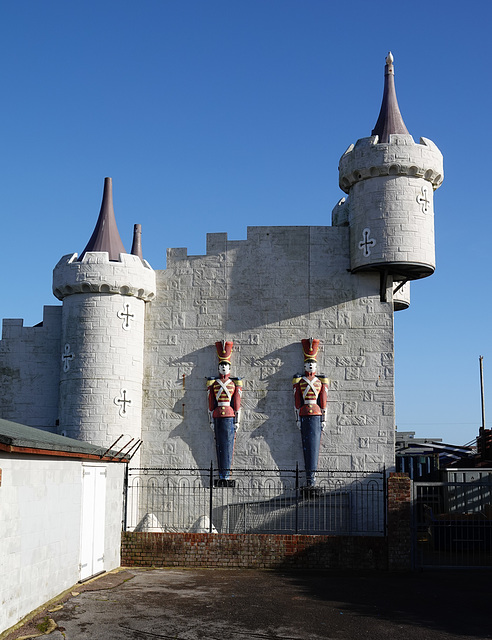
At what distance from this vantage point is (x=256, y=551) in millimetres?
18125

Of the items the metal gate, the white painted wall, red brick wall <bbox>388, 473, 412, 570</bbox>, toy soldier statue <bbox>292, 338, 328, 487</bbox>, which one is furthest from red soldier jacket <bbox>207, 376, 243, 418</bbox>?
the white painted wall

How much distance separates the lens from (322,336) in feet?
76.0

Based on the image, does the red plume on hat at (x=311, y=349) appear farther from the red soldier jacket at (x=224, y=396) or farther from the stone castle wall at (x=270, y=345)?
the red soldier jacket at (x=224, y=396)

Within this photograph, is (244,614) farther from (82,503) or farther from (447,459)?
(447,459)

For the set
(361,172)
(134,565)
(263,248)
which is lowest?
(134,565)

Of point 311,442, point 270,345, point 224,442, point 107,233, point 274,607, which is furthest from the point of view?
point 107,233

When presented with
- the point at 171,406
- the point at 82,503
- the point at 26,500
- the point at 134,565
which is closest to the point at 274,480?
the point at 171,406

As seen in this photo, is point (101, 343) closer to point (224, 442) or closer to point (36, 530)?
point (224, 442)

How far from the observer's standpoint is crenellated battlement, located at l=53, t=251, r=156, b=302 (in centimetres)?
2300

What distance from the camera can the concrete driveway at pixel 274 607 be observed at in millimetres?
11203

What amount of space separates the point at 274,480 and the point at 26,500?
1181cm

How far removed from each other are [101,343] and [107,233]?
3.73 m

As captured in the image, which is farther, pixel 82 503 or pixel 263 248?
pixel 263 248

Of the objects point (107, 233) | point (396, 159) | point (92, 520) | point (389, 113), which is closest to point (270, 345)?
point (107, 233)
